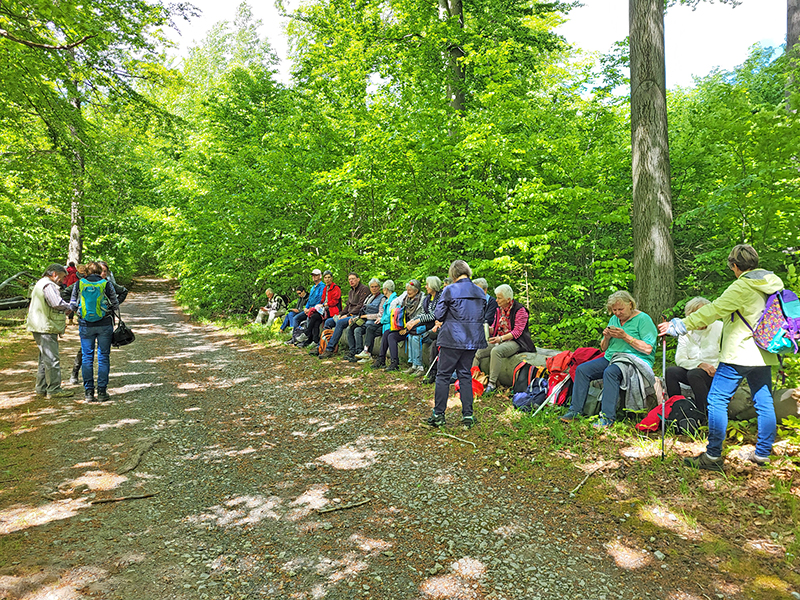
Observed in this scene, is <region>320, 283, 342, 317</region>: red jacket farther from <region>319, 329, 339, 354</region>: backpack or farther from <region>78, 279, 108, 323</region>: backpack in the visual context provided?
<region>78, 279, 108, 323</region>: backpack

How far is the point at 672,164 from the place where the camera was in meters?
7.05

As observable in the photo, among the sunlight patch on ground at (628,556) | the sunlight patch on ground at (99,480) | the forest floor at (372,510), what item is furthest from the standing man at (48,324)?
the sunlight patch on ground at (628,556)

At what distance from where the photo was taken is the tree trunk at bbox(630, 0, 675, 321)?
18.8ft

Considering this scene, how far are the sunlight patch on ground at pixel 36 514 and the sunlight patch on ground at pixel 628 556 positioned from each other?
373 centimetres

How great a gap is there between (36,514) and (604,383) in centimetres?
492

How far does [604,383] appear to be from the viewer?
4.59 meters

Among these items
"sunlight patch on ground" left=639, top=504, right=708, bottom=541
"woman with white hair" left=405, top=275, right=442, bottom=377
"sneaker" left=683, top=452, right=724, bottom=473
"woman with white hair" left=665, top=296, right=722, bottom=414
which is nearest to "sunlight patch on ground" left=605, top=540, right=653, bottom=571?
"sunlight patch on ground" left=639, top=504, right=708, bottom=541

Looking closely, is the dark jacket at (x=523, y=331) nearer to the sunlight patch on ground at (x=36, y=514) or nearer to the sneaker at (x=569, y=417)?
the sneaker at (x=569, y=417)

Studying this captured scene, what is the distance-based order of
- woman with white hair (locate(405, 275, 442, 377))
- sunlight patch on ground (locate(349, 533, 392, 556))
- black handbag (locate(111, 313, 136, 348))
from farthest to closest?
woman with white hair (locate(405, 275, 442, 377)) → black handbag (locate(111, 313, 136, 348)) → sunlight patch on ground (locate(349, 533, 392, 556))

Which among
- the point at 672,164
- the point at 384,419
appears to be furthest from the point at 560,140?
the point at 384,419

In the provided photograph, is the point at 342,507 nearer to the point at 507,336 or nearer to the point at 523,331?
the point at 507,336

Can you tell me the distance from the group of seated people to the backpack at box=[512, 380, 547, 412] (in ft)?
2.06

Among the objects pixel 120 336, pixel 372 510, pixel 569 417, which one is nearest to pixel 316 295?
pixel 120 336

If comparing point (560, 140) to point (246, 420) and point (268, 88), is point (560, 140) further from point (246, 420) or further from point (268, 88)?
point (268, 88)
